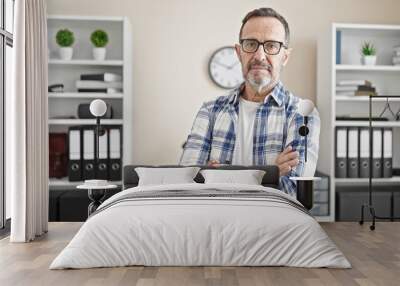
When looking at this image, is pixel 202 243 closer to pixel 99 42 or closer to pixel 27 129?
pixel 27 129

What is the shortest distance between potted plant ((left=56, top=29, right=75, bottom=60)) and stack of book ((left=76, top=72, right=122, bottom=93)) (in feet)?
0.78

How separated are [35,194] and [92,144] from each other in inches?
42.9

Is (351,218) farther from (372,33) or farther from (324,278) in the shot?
(324,278)

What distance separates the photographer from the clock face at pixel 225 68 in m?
5.74

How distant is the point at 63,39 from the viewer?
555 cm

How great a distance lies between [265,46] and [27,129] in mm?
2189

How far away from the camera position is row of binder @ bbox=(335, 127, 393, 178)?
5.62 metres

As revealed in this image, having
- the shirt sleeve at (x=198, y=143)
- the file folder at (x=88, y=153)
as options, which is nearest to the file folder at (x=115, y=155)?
the file folder at (x=88, y=153)

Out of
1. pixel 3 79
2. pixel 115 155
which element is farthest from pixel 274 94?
pixel 3 79

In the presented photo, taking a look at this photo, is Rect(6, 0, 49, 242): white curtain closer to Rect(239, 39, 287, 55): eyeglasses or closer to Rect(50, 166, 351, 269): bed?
Rect(50, 166, 351, 269): bed

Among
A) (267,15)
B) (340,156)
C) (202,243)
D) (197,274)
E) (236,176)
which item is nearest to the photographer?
(197,274)

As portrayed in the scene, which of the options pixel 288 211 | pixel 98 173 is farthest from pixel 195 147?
pixel 288 211

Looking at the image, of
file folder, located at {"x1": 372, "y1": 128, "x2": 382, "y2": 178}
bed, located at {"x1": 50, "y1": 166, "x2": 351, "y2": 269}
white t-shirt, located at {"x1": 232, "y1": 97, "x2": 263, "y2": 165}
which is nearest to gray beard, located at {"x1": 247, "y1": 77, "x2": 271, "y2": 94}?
white t-shirt, located at {"x1": 232, "y1": 97, "x2": 263, "y2": 165}

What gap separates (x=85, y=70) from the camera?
5.78m
